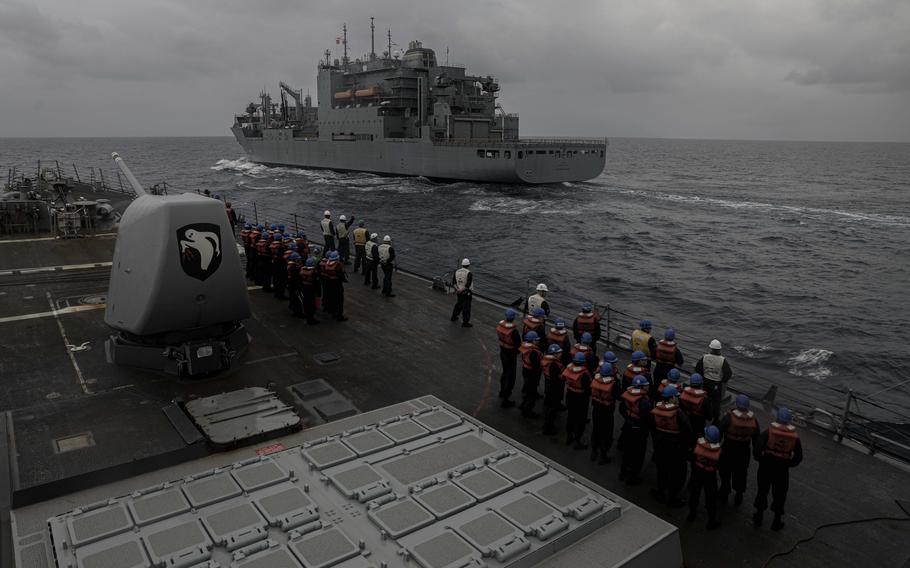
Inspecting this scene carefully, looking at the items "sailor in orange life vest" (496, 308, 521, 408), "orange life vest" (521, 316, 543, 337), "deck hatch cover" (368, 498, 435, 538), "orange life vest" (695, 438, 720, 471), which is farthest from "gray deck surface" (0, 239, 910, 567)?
"deck hatch cover" (368, 498, 435, 538)

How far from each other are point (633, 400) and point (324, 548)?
432cm

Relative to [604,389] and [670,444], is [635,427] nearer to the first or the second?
[670,444]

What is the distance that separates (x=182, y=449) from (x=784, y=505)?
685 centimetres

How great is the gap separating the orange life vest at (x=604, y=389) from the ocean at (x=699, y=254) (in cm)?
381

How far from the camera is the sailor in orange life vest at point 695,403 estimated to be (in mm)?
7664

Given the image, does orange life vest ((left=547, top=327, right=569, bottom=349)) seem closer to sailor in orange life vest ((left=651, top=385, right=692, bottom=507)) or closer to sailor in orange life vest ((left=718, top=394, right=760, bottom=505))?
sailor in orange life vest ((left=651, top=385, right=692, bottom=507))

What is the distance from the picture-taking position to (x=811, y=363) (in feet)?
62.8

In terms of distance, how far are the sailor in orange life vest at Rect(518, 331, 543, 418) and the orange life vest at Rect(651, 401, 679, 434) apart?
219 cm

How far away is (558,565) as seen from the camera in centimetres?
463

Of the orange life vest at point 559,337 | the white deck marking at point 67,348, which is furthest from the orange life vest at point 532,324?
the white deck marking at point 67,348

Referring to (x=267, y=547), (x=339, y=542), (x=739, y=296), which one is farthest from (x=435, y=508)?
(x=739, y=296)

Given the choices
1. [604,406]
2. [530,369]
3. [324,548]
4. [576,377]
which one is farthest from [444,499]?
[530,369]

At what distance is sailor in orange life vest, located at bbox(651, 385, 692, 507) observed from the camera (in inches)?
278

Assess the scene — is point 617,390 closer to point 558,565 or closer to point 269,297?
point 558,565
